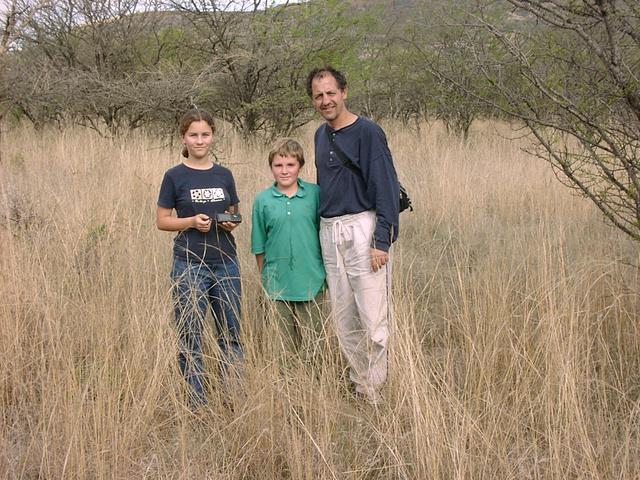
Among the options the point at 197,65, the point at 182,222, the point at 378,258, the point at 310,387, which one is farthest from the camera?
the point at 197,65

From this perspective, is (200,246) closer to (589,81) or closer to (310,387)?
(310,387)

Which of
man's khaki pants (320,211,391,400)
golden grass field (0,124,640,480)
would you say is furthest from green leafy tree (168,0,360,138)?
man's khaki pants (320,211,391,400)

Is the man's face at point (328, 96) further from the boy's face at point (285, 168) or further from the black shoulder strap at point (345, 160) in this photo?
the boy's face at point (285, 168)

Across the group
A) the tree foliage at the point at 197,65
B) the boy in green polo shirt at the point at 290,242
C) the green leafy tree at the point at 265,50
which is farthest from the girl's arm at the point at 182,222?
the green leafy tree at the point at 265,50

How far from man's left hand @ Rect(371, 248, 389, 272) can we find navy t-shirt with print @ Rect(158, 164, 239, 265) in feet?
2.56

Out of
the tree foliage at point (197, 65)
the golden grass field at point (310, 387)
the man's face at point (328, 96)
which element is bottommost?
the golden grass field at point (310, 387)

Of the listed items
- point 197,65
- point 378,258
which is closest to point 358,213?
point 378,258

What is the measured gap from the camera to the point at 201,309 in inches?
114

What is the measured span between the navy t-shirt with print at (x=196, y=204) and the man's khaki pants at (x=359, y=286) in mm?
553

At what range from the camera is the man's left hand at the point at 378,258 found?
2625 millimetres

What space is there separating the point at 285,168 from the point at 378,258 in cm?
69

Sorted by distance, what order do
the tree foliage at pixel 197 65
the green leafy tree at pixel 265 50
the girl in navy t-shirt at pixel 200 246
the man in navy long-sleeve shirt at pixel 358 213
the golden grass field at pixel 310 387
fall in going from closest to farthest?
the golden grass field at pixel 310 387
the man in navy long-sleeve shirt at pixel 358 213
the girl in navy t-shirt at pixel 200 246
the tree foliage at pixel 197 65
the green leafy tree at pixel 265 50

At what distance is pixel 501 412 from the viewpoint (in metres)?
2.21

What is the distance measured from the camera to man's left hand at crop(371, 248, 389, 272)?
2.62 m
